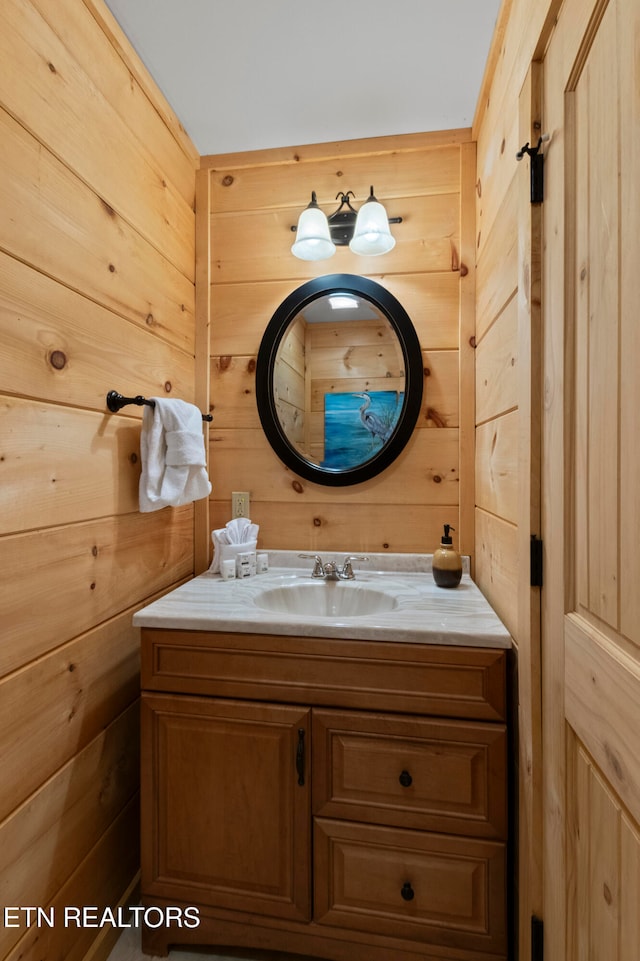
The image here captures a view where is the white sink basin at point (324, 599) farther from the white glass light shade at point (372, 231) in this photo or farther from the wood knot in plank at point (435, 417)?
the white glass light shade at point (372, 231)

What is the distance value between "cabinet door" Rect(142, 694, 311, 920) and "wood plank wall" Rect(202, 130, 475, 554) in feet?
2.29

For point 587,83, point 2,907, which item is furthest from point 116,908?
point 587,83

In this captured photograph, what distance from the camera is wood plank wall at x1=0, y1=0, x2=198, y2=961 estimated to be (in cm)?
91

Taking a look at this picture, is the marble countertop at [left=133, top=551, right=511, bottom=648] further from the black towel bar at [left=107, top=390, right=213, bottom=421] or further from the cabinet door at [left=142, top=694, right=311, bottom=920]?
the black towel bar at [left=107, top=390, right=213, bottom=421]

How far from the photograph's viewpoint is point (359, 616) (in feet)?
4.09

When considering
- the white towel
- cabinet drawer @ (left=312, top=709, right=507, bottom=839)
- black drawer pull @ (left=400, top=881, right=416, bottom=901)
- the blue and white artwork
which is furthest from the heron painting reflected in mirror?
black drawer pull @ (left=400, top=881, right=416, bottom=901)

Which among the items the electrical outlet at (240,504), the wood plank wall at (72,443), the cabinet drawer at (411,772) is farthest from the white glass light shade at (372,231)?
the cabinet drawer at (411,772)

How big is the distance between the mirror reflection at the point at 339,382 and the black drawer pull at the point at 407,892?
3.79ft

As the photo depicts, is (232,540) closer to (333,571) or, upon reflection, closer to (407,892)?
(333,571)

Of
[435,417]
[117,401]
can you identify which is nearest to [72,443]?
[117,401]

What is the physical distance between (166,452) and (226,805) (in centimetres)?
93

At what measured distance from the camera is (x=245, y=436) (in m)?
1.75

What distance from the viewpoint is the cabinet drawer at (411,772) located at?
1030mm

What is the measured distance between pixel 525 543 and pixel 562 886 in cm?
59
